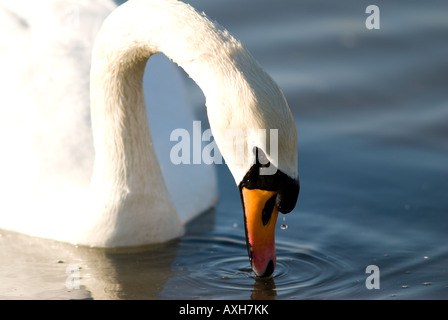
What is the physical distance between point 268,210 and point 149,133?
4.90 feet

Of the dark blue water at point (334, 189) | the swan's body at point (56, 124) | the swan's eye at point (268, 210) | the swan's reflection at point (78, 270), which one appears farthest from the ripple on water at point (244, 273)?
the swan's eye at point (268, 210)

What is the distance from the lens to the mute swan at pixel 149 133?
538 cm

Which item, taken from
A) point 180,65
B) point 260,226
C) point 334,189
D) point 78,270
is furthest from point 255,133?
point 334,189

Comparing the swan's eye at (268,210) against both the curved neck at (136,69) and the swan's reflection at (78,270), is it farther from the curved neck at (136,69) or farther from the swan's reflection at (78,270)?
the swan's reflection at (78,270)

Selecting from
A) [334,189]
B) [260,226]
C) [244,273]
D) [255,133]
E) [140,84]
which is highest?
[140,84]

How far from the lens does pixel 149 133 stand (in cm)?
695

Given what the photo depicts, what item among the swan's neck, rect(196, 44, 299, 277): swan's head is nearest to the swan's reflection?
the swan's neck

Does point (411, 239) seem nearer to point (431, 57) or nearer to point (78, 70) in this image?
point (78, 70)

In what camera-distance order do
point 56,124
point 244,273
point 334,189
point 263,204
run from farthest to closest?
point 334,189 → point 56,124 → point 244,273 → point 263,204

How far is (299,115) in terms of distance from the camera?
955 cm

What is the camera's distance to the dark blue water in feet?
21.3

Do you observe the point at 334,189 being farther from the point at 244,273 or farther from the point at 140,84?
the point at 140,84

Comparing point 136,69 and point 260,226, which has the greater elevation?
point 136,69

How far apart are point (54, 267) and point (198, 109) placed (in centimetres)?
324
